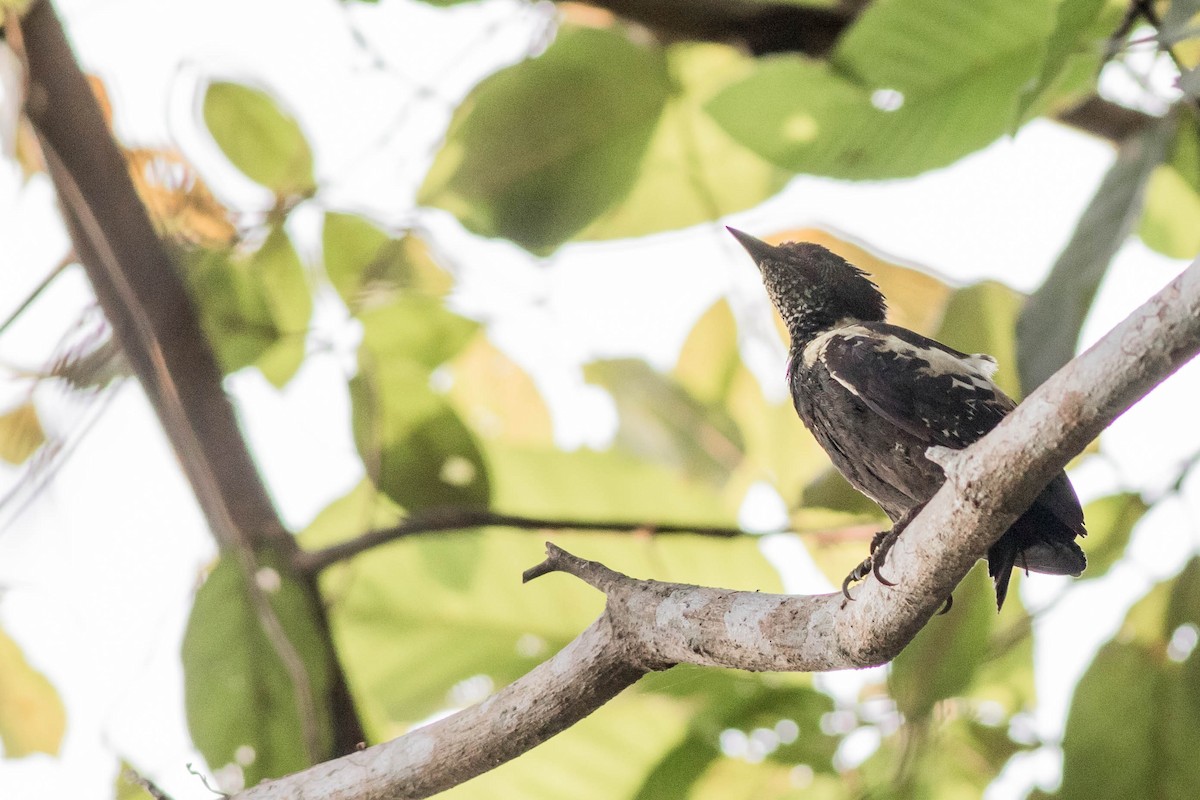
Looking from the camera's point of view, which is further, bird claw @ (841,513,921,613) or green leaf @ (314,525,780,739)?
green leaf @ (314,525,780,739)

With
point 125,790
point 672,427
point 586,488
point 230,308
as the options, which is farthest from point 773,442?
point 125,790

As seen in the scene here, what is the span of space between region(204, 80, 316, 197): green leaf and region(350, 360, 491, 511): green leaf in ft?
1.60

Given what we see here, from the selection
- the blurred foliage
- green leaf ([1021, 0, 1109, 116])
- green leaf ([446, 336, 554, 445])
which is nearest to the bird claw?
the blurred foliage

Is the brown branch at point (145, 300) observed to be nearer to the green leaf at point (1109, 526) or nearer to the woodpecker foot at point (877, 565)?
the woodpecker foot at point (877, 565)

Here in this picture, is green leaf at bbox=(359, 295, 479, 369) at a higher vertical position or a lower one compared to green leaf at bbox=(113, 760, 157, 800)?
higher

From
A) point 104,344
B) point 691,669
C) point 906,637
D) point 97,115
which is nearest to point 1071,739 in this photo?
point 691,669

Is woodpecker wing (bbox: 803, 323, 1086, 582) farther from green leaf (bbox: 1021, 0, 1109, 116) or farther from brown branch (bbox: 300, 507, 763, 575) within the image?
brown branch (bbox: 300, 507, 763, 575)

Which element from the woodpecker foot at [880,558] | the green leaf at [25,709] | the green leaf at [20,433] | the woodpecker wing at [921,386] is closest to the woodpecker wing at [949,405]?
the woodpecker wing at [921,386]

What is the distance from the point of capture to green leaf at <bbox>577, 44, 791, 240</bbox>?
2.53 meters

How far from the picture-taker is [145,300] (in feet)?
6.95

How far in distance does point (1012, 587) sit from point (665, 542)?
69cm

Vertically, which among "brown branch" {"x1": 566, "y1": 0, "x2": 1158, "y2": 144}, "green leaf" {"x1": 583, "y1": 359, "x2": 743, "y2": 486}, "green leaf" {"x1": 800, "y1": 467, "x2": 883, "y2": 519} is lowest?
→ "green leaf" {"x1": 583, "y1": 359, "x2": 743, "y2": 486}

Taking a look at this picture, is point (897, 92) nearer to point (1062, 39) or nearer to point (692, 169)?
point (1062, 39)

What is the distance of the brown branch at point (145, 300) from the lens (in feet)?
6.91
